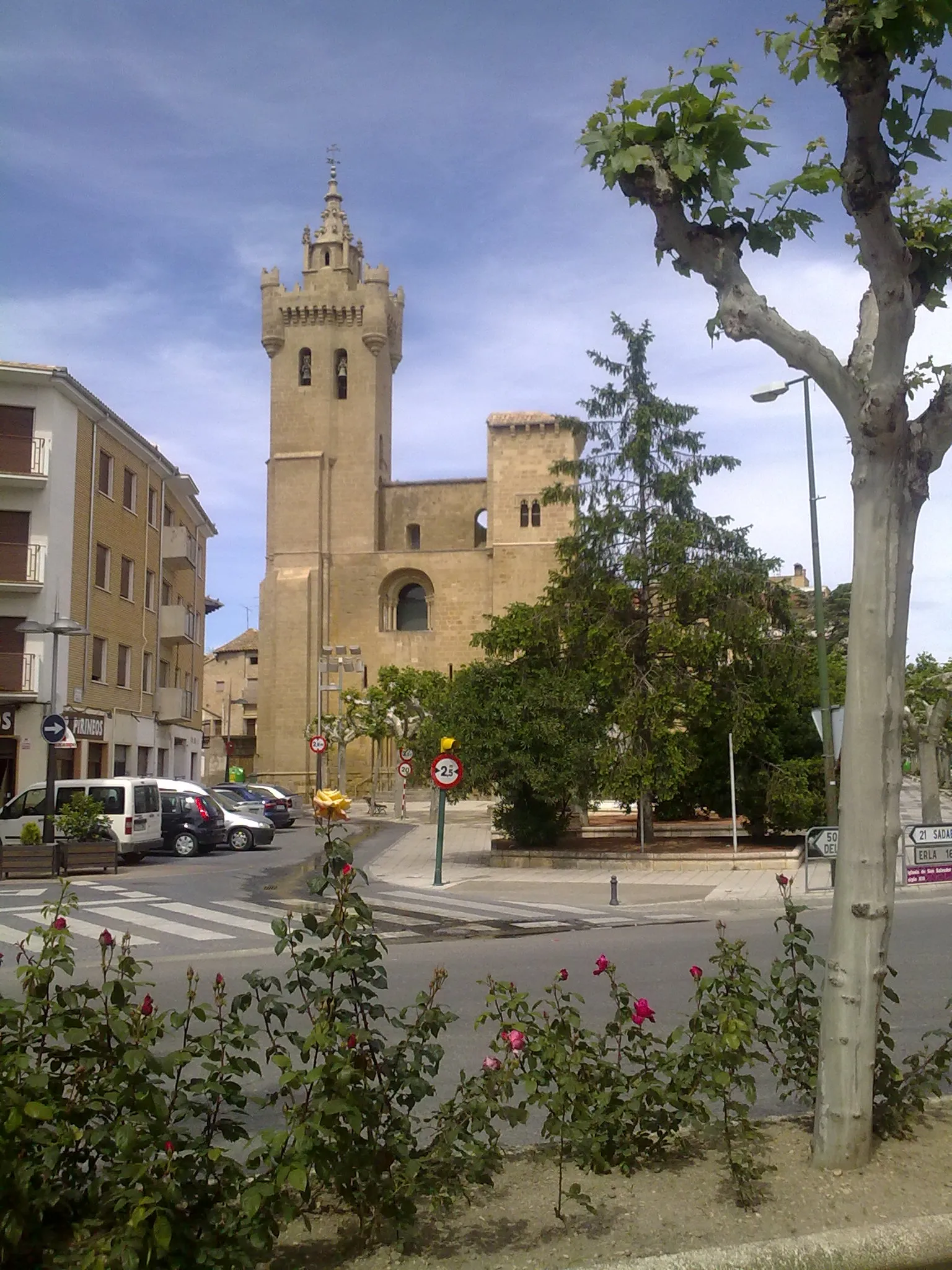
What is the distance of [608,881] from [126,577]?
920 inches

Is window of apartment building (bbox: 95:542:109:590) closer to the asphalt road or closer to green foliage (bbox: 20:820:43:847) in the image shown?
green foliage (bbox: 20:820:43:847)

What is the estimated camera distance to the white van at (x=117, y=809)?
24219mm

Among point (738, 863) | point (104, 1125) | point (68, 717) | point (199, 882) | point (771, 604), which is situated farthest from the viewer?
point (68, 717)

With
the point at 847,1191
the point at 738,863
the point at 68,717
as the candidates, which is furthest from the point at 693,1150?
the point at 68,717

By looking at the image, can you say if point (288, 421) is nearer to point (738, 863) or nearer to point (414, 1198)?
point (738, 863)

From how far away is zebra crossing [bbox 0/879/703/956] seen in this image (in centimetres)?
1326

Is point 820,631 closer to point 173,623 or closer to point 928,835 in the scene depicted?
point 928,835

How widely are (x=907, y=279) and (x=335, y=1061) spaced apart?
141 inches

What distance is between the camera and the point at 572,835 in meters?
28.3

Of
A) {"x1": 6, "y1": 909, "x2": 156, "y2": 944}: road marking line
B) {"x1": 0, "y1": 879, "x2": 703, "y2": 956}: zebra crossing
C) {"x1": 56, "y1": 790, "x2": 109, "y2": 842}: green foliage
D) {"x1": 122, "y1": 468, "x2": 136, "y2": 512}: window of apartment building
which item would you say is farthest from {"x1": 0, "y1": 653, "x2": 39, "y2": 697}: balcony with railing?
{"x1": 6, "y1": 909, "x2": 156, "y2": 944}: road marking line

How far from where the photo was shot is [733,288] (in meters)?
4.82

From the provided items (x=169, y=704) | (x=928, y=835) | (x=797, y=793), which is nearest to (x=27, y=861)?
(x=797, y=793)

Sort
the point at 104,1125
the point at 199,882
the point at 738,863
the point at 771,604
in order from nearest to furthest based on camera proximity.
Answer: the point at 104,1125 → the point at 199,882 → the point at 738,863 → the point at 771,604

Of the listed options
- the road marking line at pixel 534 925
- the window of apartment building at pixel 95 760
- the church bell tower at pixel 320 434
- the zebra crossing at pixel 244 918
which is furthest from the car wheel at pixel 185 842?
the church bell tower at pixel 320 434
